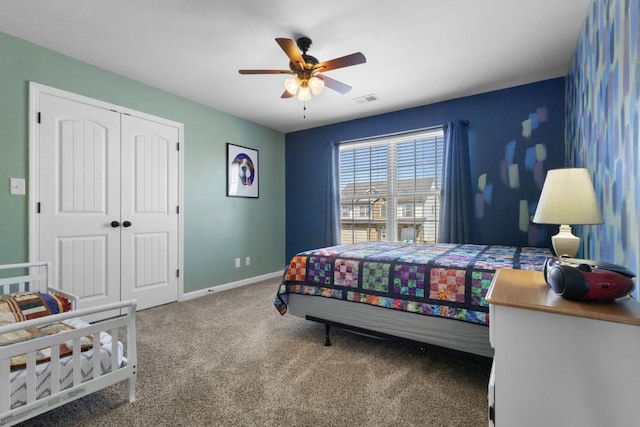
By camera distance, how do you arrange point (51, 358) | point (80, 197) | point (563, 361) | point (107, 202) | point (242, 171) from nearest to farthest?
point (563, 361) < point (51, 358) < point (80, 197) < point (107, 202) < point (242, 171)

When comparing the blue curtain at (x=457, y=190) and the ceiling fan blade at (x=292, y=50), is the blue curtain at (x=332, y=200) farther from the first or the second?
the ceiling fan blade at (x=292, y=50)

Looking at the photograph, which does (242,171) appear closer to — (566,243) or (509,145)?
(509,145)

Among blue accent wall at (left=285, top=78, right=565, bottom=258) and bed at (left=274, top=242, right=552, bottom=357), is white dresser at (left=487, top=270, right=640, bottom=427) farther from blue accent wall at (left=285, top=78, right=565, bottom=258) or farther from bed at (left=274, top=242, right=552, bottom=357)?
blue accent wall at (left=285, top=78, right=565, bottom=258)

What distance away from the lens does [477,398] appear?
1.62 metres

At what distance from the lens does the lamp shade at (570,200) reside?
56.8 inches

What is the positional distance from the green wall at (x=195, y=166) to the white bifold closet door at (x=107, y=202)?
0.45 ft

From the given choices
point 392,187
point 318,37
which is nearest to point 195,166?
point 318,37

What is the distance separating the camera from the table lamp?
4.74 ft

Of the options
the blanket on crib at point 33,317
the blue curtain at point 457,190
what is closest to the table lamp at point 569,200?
the blue curtain at point 457,190

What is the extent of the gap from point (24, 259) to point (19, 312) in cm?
97

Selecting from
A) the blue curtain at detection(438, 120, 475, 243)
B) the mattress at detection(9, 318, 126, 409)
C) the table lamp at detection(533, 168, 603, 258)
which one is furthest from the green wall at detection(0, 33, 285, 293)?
the table lamp at detection(533, 168, 603, 258)

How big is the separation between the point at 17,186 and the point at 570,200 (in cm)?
365

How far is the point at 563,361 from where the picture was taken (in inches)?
36.3

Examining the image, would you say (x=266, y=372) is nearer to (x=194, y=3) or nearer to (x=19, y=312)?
(x=19, y=312)
